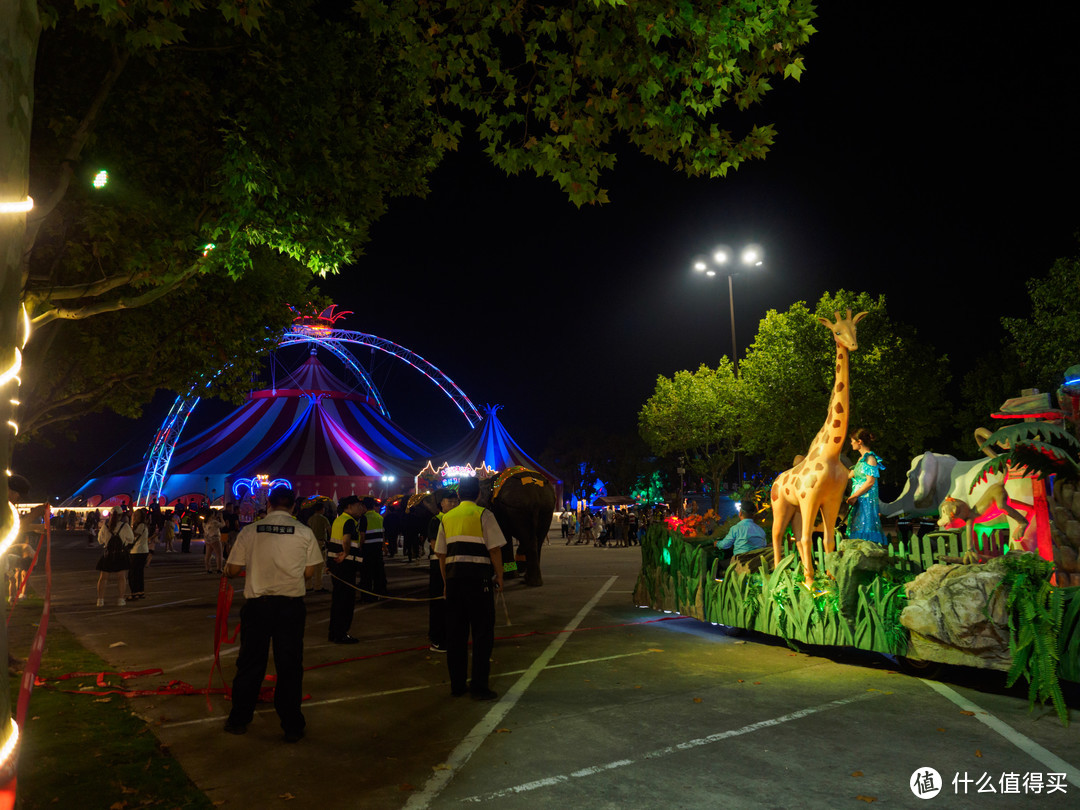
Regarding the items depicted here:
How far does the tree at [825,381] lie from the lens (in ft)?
92.5

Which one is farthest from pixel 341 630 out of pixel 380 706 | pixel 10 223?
pixel 10 223

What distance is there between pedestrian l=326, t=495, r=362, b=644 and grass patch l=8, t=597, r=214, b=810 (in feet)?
9.36

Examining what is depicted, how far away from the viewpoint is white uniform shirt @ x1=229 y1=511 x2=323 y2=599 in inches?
222

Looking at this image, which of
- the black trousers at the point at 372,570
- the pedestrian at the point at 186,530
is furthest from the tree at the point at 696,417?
the black trousers at the point at 372,570

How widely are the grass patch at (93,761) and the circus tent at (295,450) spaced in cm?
2922

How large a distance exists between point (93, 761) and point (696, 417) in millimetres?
35622

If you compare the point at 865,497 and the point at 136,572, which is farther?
the point at 136,572

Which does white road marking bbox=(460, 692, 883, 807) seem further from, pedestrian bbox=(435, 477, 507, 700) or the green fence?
pedestrian bbox=(435, 477, 507, 700)

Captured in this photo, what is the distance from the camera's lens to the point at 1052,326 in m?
26.8

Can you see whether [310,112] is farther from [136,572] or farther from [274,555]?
[136,572]

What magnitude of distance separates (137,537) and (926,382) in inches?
1178

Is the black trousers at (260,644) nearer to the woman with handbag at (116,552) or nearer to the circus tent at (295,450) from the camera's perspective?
the woman with handbag at (116,552)

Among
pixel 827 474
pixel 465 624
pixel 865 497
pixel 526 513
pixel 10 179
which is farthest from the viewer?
pixel 526 513

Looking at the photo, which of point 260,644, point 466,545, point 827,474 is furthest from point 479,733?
point 827,474
